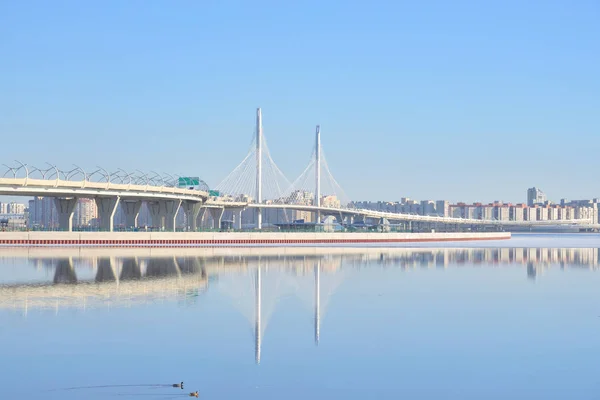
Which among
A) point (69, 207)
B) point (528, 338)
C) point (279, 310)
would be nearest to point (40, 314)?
point (279, 310)

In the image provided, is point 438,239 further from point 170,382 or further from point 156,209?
point 170,382

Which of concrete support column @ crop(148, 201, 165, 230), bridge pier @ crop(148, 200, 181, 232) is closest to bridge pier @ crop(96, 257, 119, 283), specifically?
A: bridge pier @ crop(148, 200, 181, 232)

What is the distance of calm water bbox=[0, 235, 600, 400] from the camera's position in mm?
15211

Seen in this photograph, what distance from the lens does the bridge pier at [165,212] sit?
99375 mm

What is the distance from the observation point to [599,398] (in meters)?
14.4

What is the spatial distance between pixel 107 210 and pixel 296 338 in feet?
229

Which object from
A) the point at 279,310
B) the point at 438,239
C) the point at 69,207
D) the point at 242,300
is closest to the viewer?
the point at 279,310

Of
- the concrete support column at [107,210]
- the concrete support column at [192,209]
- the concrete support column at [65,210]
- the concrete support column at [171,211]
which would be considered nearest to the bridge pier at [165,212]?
the concrete support column at [171,211]

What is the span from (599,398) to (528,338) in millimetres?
6357

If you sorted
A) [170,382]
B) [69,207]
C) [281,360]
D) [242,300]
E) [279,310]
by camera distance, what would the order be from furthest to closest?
[69,207] < [242,300] < [279,310] < [281,360] < [170,382]

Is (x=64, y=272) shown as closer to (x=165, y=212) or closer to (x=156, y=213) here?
(x=165, y=212)

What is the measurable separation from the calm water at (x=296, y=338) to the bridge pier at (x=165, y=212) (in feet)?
201

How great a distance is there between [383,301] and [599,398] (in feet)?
49.1

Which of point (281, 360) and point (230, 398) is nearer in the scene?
point (230, 398)
